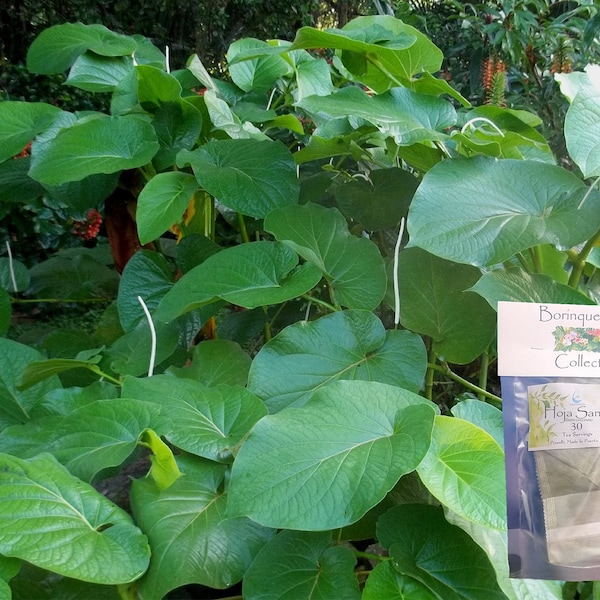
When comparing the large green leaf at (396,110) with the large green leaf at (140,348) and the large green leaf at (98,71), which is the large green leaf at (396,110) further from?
the large green leaf at (98,71)

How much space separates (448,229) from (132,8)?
357 cm

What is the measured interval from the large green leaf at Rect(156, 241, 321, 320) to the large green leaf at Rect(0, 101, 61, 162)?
36cm

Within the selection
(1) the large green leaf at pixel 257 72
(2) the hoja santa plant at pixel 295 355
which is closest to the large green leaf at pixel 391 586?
(2) the hoja santa plant at pixel 295 355

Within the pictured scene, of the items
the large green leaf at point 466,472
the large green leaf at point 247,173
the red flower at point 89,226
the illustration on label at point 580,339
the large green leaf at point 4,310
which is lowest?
the red flower at point 89,226

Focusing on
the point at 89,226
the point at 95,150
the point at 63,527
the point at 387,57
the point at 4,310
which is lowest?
the point at 89,226

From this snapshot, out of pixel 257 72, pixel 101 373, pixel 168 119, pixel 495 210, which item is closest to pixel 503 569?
pixel 495 210

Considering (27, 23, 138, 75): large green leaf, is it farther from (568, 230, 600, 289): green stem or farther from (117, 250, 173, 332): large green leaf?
(568, 230, 600, 289): green stem

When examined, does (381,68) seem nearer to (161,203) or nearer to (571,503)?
(161,203)

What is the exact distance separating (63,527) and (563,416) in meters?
0.33

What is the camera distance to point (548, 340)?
13.6 inches

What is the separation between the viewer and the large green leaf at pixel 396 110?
54 cm

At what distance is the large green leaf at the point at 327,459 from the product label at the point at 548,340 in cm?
7

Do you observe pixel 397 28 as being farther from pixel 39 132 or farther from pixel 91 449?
pixel 91 449

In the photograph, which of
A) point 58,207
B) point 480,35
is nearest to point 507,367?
point 480,35
